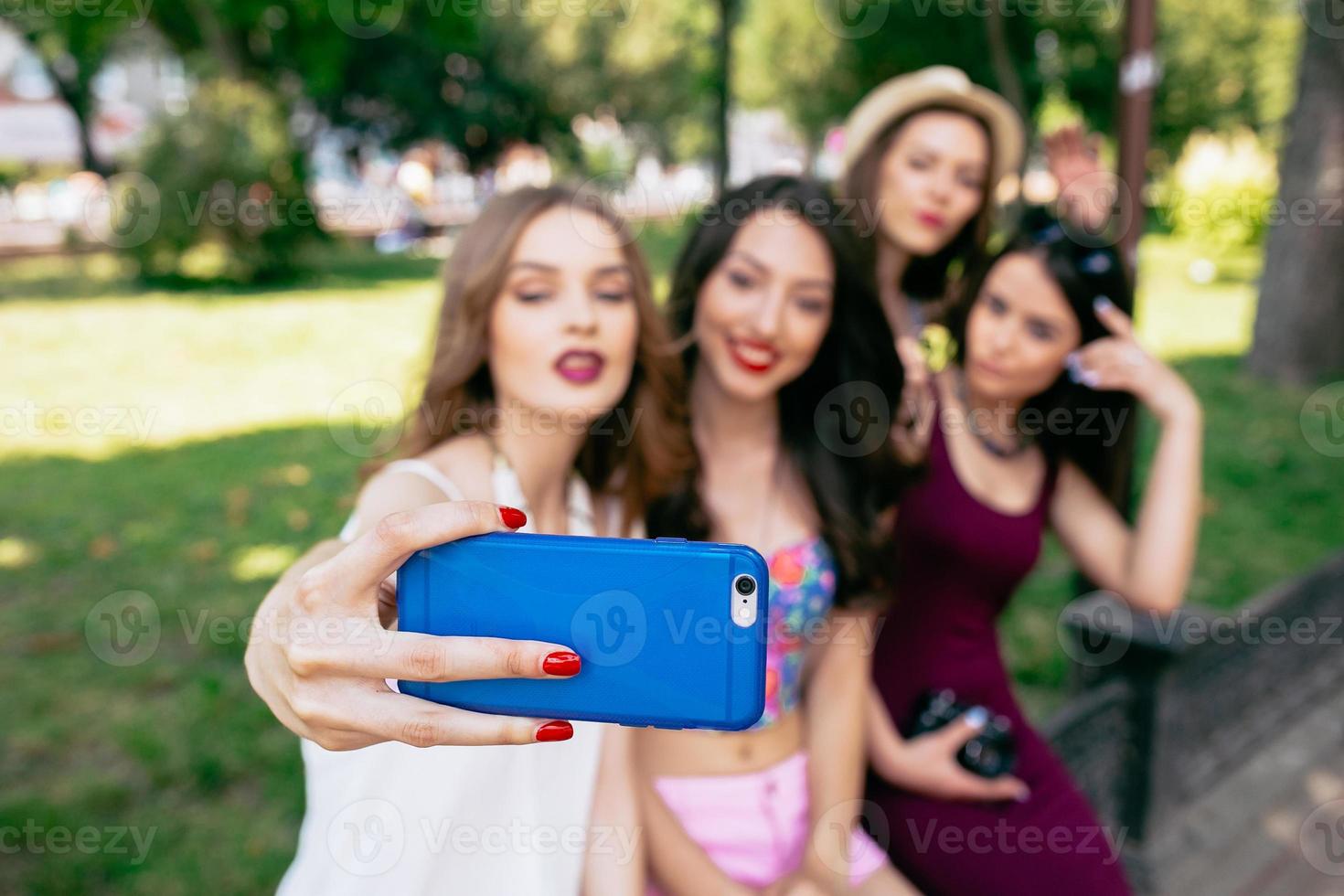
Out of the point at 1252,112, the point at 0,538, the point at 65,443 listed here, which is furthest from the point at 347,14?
the point at 1252,112

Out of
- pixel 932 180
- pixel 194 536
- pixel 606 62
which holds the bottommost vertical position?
pixel 194 536

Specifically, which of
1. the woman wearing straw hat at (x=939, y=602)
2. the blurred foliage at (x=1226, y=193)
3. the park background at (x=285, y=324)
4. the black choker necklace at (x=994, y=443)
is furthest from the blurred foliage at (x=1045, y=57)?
the black choker necklace at (x=994, y=443)

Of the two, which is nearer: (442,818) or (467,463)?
(442,818)

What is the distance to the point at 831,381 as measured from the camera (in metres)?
2.39

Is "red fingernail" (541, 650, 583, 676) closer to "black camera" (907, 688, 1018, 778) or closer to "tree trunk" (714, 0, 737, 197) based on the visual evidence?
"black camera" (907, 688, 1018, 778)

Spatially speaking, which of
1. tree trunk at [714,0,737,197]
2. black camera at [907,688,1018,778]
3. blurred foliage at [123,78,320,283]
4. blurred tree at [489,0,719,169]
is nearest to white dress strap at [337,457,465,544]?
black camera at [907,688,1018,778]

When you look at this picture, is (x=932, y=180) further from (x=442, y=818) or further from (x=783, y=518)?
(x=442, y=818)

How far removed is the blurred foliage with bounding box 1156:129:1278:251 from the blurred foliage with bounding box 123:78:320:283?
13764mm

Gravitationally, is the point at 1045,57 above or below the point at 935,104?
above

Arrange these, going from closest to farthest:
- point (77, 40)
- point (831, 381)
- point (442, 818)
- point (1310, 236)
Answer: point (442, 818), point (831, 381), point (1310, 236), point (77, 40)

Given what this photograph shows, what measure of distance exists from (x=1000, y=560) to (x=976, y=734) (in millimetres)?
424

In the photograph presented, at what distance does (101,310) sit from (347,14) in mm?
8324

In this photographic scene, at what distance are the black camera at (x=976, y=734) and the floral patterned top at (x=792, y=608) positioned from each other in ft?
1.38

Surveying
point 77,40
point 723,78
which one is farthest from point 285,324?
point 77,40
